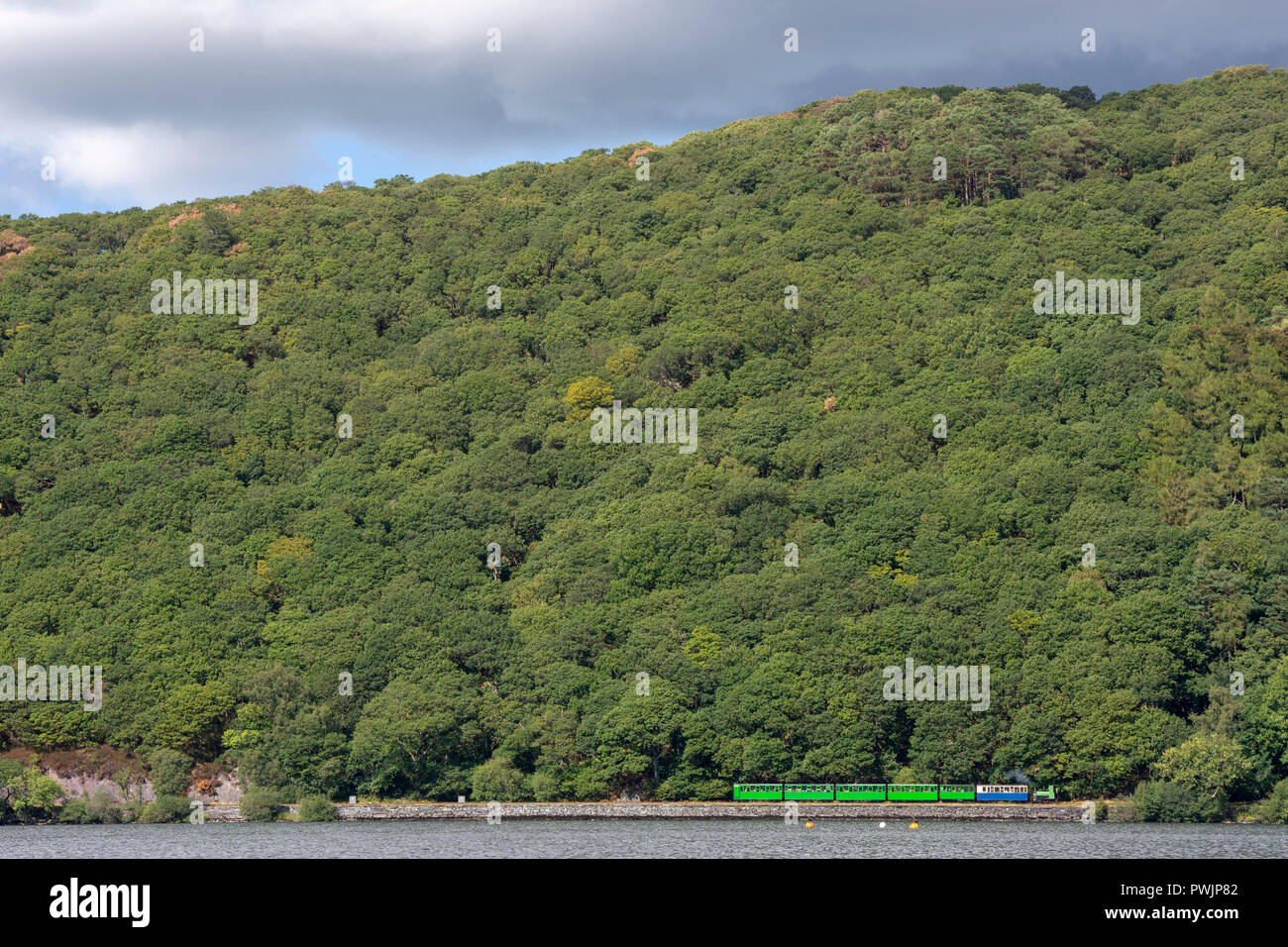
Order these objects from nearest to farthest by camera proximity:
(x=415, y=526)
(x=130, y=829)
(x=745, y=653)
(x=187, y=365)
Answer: (x=130, y=829)
(x=745, y=653)
(x=415, y=526)
(x=187, y=365)

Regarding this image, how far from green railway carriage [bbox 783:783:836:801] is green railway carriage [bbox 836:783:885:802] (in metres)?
0.49

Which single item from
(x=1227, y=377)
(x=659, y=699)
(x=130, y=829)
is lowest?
(x=130, y=829)

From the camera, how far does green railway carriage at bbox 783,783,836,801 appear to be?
317ft

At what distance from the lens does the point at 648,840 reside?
79875 mm

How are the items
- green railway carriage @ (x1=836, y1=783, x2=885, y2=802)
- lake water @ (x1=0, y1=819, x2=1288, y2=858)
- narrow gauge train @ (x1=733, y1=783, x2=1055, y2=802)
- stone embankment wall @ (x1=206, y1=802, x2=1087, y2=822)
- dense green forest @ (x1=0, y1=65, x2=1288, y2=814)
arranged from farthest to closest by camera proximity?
dense green forest @ (x1=0, y1=65, x2=1288, y2=814)
green railway carriage @ (x1=836, y1=783, x2=885, y2=802)
narrow gauge train @ (x1=733, y1=783, x2=1055, y2=802)
stone embankment wall @ (x1=206, y1=802, x2=1087, y2=822)
lake water @ (x1=0, y1=819, x2=1288, y2=858)

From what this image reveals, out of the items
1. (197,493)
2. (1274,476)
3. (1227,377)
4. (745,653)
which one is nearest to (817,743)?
(745,653)

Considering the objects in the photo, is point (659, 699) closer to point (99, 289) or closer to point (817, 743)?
point (817, 743)

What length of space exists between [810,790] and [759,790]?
353cm

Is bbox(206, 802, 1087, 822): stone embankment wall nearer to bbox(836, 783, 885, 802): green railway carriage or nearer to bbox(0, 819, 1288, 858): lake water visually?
bbox(836, 783, 885, 802): green railway carriage

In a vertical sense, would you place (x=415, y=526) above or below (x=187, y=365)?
below

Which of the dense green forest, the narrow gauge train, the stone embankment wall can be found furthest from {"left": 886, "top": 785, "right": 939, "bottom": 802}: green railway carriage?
the dense green forest

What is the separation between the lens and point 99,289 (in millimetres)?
181000
